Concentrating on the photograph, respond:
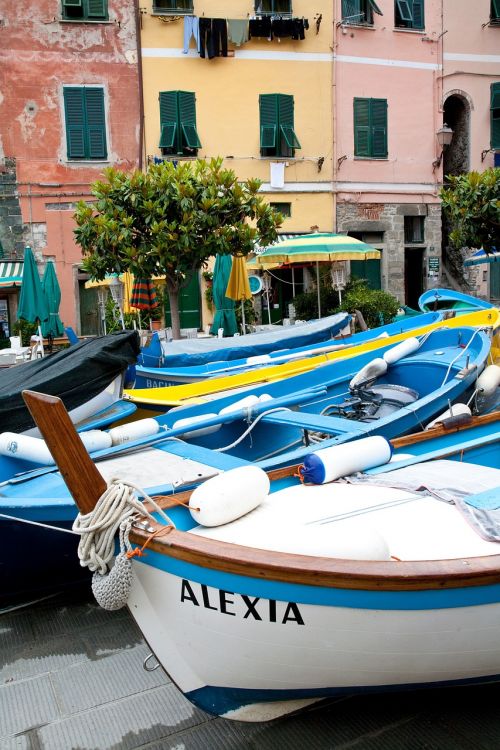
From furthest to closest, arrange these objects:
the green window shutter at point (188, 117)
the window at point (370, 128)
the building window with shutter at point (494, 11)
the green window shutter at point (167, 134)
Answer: the building window with shutter at point (494, 11), the window at point (370, 128), the green window shutter at point (188, 117), the green window shutter at point (167, 134)

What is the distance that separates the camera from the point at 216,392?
21.0ft

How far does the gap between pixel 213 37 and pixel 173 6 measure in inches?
45.7

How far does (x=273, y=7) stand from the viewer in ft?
53.3

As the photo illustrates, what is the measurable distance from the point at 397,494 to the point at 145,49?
1547 centimetres

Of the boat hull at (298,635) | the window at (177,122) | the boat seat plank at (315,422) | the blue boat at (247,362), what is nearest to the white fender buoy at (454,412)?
the boat seat plank at (315,422)

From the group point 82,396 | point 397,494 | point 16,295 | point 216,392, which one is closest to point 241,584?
point 397,494

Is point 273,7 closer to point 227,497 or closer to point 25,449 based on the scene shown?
point 25,449

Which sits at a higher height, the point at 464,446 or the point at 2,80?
the point at 2,80

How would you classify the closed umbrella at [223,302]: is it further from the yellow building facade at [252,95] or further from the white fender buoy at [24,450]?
the white fender buoy at [24,450]

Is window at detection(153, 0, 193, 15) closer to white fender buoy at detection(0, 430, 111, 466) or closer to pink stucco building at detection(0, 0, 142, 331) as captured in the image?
pink stucco building at detection(0, 0, 142, 331)

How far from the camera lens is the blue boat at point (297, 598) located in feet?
7.59

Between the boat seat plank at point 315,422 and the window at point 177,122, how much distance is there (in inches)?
493

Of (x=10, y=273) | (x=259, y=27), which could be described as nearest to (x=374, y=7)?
(x=259, y=27)

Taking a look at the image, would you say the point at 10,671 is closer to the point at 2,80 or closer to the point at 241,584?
the point at 241,584
